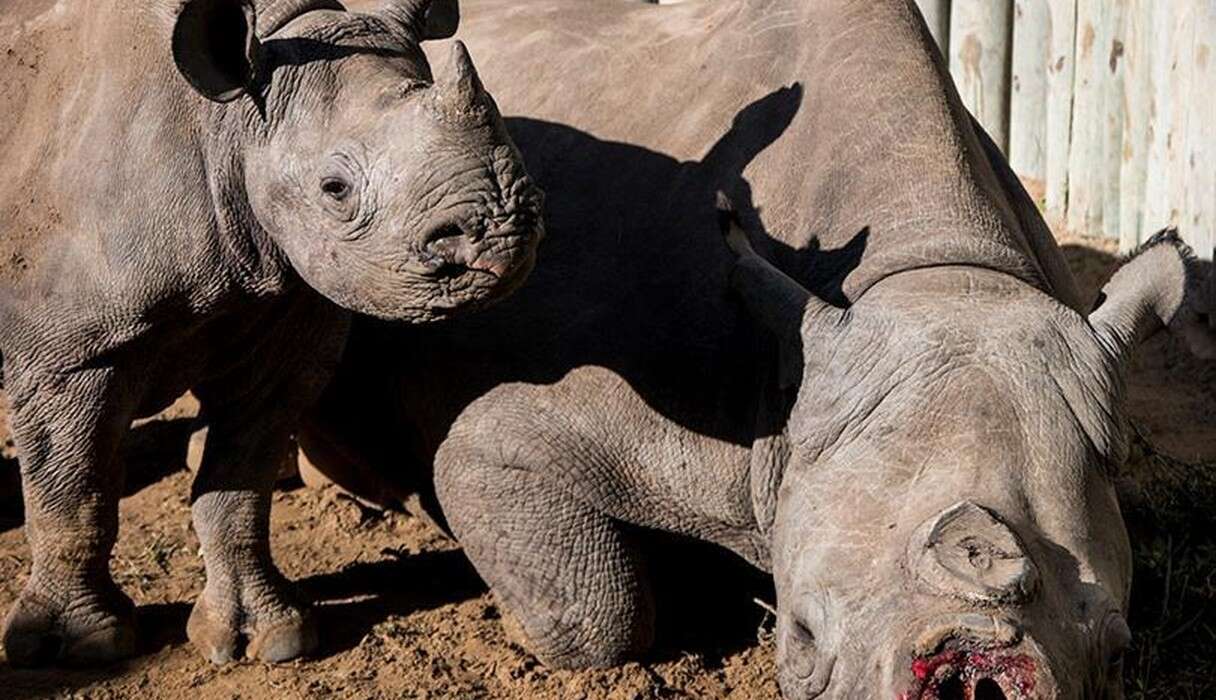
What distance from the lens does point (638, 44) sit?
23.7ft

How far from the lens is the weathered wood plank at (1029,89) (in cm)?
1075

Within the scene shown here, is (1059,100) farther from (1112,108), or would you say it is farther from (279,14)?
(279,14)

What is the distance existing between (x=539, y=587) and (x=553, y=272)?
3.47 ft

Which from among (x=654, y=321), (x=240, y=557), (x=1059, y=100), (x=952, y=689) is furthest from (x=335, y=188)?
(x=1059, y=100)

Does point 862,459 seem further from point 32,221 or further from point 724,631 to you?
point 32,221

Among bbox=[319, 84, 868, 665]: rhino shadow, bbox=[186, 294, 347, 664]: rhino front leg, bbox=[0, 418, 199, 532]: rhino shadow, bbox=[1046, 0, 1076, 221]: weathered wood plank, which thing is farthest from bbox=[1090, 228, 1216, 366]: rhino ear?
bbox=[1046, 0, 1076, 221]: weathered wood plank

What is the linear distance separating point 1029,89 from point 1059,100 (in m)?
0.28

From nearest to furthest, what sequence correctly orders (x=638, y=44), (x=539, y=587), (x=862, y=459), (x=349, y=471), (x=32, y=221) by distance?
1. (x=862, y=459)
2. (x=32, y=221)
3. (x=539, y=587)
4. (x=638, y=44)
5. (x=349, y=471)

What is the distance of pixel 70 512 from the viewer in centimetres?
623

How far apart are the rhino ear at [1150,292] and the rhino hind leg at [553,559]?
180 centimetres

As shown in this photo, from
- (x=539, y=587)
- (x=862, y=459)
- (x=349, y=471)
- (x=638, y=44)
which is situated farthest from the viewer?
(x=349, y=471)

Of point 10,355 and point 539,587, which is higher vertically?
point 10,355

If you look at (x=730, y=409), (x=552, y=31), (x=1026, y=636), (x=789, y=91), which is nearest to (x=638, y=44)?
(x=552, y=31)

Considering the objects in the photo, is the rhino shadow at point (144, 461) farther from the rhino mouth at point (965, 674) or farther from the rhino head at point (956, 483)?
the rhino mouth at point (965, 674)
